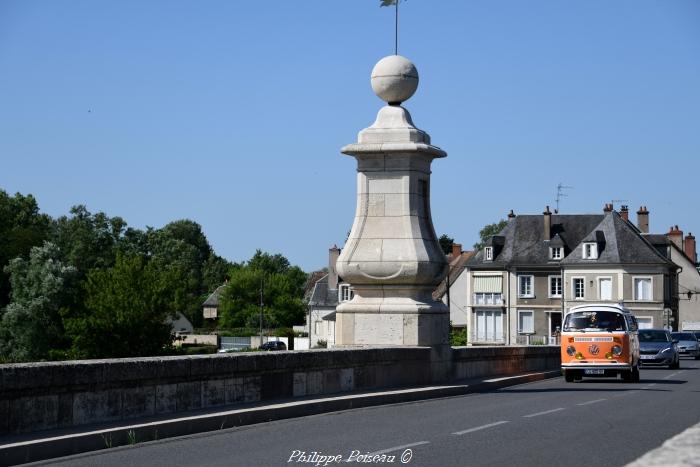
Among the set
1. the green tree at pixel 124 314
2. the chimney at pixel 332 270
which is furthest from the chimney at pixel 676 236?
the green tree at pixel 124 314

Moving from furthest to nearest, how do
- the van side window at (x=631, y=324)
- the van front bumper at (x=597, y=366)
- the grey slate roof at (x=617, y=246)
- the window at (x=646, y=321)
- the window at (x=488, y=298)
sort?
the window at (x=488, y=298) < the grey slate roof at (x=617, y=246) < the window at (x=646, y=321) < the van side window at (x=631, y=324) < the van front bumper at (x=597, y=366)

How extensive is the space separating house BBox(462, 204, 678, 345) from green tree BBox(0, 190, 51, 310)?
36853 mm

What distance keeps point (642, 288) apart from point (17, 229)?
5297 cm

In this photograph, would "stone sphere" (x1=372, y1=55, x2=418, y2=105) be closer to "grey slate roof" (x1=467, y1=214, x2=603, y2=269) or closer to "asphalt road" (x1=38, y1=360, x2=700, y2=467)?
"asphalt road" (x1=38, y1=360, x2=700, y2=467)

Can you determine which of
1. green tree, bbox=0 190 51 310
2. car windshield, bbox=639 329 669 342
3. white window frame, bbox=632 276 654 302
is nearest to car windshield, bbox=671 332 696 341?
car windshield, bbox=639 329 669 342

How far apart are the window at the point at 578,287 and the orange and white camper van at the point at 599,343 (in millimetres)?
59337

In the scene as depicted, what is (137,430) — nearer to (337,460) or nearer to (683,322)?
Result: (337,460)

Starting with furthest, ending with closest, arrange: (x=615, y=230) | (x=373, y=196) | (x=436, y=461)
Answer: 1. (x=615, y=230)
2. (x=373, y=196)
3. (x=436, y=461)

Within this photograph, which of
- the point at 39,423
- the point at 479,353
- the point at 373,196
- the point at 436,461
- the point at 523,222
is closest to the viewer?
the point at 436,461

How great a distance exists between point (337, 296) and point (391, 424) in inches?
3854

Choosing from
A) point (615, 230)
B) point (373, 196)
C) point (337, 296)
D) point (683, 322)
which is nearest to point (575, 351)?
point (373, 196)

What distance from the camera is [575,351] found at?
2816cm

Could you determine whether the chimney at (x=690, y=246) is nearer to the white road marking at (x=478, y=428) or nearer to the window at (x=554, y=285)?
the window at (x=554, y=285)

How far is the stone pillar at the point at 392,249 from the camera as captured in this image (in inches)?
855
